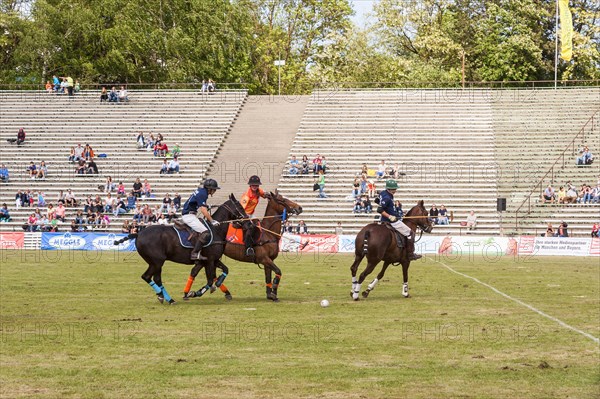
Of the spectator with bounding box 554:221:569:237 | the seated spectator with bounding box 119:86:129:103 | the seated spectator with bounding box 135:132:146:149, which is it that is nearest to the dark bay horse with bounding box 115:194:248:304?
the spectator with bounding box 554:221:569:237

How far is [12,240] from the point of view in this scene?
1828 inches

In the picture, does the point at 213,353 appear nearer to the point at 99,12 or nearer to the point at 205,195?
the point at 205,195

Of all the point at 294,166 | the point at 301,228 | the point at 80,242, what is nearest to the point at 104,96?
the point at 294,166

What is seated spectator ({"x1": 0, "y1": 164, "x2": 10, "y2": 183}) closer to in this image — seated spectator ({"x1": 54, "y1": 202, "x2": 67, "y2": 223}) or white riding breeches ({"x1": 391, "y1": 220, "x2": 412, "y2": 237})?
seated spectator ({"x1": 54, "y1": 202, "x2": 67, "y2": 223})

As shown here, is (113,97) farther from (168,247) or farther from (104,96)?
(168,247)

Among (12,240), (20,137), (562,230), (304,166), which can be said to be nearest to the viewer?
(562,230)

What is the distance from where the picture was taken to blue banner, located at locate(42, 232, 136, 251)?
148 ft

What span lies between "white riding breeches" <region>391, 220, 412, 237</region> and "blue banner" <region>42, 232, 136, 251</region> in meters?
24.1

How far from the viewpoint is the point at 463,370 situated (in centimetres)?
1314

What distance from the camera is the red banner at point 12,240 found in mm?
46156

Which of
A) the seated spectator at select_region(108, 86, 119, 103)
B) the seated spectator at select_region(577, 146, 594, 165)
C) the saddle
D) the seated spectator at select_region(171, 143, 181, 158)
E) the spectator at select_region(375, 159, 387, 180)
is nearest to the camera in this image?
the saddle

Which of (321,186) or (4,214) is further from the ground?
(321,186)

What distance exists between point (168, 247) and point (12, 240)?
2722 cm

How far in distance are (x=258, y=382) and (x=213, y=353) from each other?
2.25 m
